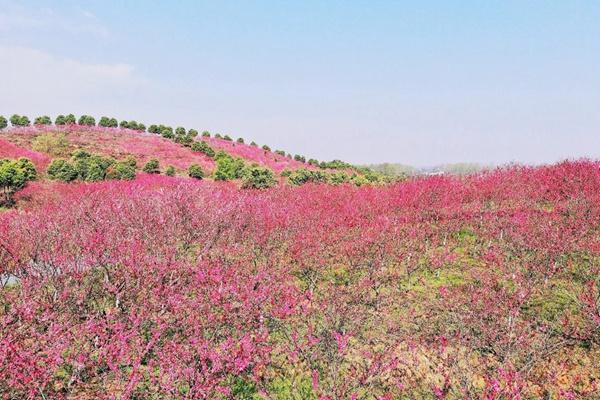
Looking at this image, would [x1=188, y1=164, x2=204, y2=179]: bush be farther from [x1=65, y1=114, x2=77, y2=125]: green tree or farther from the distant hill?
[x1=65, y1=114, x2=77, y2=125]: green tree

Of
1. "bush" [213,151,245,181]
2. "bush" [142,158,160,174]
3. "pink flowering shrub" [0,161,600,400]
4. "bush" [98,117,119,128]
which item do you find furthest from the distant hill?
"bush" [98,117,119,128]

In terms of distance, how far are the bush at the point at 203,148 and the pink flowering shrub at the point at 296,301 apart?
29.4 m

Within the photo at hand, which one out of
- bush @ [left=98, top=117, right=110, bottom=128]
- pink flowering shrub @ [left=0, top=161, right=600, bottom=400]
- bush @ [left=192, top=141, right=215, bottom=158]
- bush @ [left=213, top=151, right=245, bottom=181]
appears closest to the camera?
pink flowering shrub @ [left=0, top=161, right=600, bottom=400]

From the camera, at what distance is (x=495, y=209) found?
53.2 ft

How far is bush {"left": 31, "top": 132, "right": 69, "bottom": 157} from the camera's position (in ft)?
124

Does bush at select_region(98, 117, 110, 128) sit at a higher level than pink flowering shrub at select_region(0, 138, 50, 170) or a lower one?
higher

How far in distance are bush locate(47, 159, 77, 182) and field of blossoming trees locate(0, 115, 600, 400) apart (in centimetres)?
1707

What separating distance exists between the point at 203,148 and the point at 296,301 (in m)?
37.6

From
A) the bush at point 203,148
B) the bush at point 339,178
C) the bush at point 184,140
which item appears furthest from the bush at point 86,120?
the bush at point 339,178

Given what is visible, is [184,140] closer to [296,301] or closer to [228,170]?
[228,170]

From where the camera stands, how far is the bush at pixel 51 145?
124ft

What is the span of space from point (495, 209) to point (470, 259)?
330 cm

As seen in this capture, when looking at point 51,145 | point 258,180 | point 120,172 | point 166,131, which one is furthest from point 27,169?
point 166,131

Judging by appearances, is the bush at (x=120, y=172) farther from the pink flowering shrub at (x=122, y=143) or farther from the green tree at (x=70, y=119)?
the green tree at (x=70, y=119)
